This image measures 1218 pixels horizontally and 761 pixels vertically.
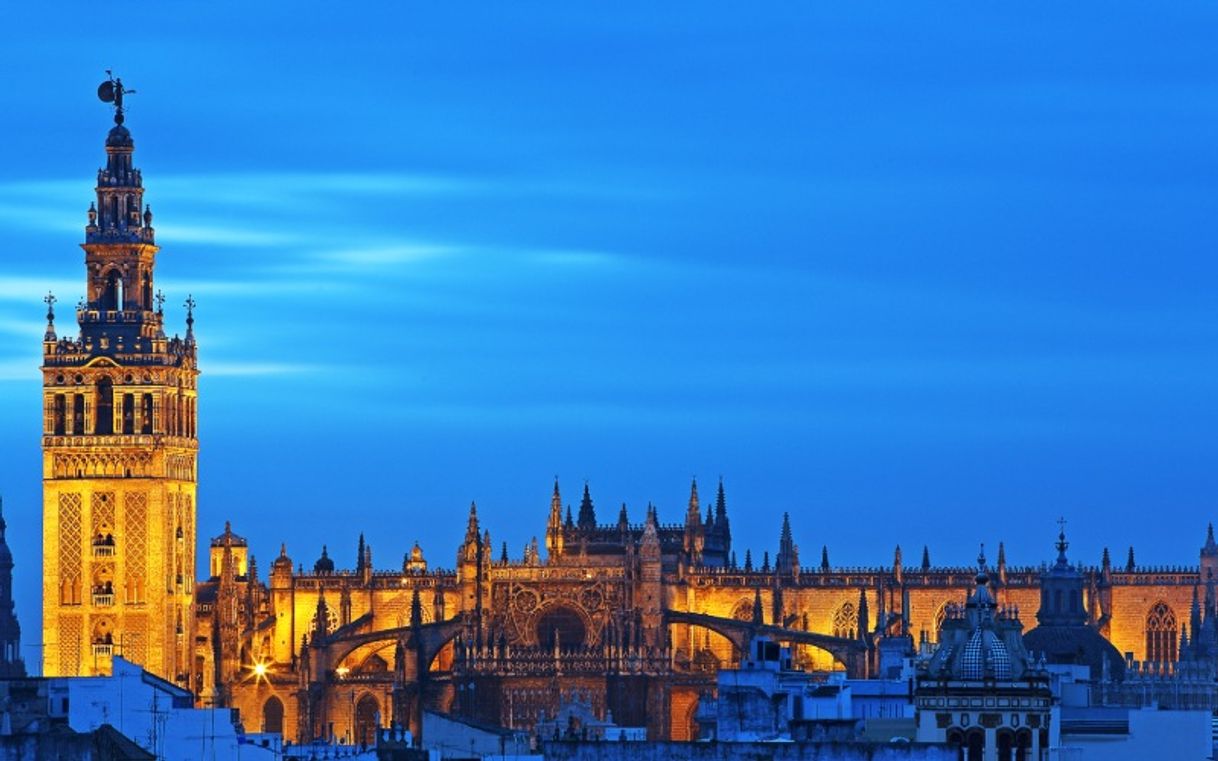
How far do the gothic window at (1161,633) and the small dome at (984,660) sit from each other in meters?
114

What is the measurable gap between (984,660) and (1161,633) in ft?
382

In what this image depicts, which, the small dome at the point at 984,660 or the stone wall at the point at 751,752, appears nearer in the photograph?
the small dome at the point at 984,660

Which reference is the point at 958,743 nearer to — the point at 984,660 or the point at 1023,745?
the point at 984,660

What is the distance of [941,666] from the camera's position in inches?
3386

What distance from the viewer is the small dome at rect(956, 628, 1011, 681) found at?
3295 inches

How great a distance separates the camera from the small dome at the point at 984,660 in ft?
275

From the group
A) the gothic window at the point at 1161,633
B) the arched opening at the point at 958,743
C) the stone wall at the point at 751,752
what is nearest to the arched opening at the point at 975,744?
the arched opening at the point at 958,743

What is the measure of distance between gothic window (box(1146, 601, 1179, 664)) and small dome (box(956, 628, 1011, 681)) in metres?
114

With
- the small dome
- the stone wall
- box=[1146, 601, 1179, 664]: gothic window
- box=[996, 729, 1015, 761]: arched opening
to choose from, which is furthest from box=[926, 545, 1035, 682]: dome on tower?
box=[1146, 601, 1179, 664]: gothic window

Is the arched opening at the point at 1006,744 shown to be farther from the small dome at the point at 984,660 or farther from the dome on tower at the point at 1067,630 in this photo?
the dome on tower at the point at 1067,630

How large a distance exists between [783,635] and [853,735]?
93.0 metres

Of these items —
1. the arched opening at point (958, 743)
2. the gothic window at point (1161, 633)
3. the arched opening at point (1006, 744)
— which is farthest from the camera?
the gothic window at point (1161, 633)

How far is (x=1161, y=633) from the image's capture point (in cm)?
19888

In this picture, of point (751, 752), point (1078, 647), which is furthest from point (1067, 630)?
point (751, 752)
